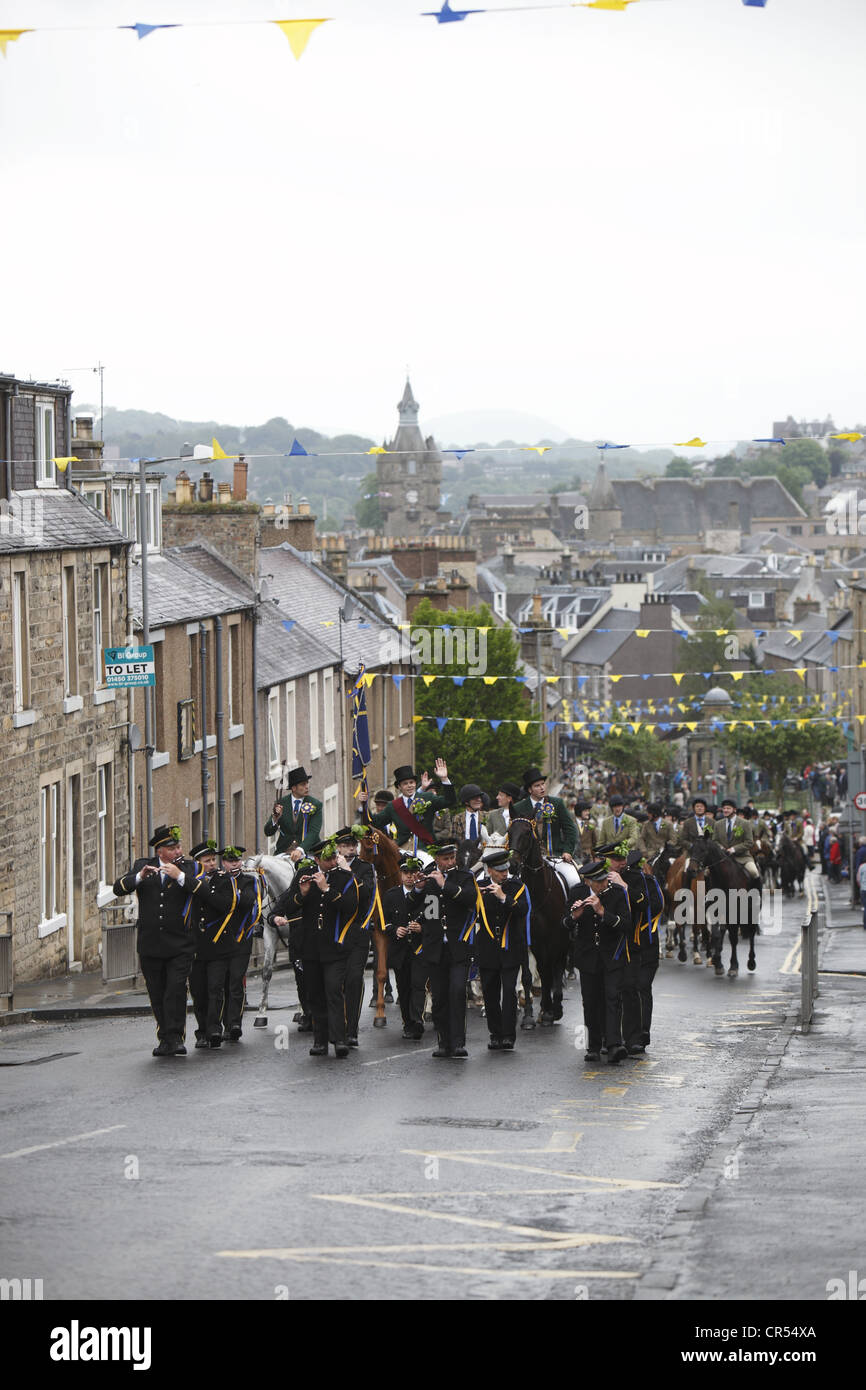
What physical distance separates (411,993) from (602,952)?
2609 mm

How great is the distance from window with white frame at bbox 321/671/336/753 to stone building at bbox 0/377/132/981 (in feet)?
51.1

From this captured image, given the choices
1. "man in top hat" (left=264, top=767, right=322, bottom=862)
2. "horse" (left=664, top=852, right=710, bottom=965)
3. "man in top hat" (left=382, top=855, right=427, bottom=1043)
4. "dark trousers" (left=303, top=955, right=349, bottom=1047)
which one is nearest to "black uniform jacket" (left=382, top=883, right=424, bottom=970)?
"man in top hat" (left=382, top=855, right=427, bottom=1043)

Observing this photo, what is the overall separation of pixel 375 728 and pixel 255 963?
24815 millimetres

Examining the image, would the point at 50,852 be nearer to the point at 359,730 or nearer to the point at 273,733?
the point at 273,733

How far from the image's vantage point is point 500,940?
695 inches

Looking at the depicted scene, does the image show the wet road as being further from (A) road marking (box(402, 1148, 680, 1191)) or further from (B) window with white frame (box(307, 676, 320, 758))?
(B) window with white frame (box(307, 676, 320, 758))

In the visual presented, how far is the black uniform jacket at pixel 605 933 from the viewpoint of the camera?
1689cm

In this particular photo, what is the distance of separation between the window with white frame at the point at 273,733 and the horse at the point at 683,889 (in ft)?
46.3

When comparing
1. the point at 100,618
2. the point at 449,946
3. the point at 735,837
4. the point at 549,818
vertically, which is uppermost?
the point at 100,618

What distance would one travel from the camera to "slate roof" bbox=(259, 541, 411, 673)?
48781 millimetres

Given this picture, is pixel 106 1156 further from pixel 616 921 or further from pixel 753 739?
pixel 753 739

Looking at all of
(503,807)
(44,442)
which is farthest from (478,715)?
(503,807)

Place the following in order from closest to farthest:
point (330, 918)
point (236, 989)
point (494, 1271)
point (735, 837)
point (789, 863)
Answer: point (494, 1271)
point (330, 918)
point (236, 989)
point (735, 837)
point (789, 863)
